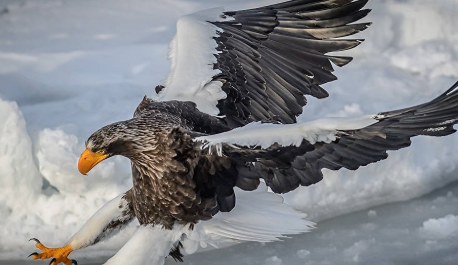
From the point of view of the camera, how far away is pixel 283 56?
4.04 meters

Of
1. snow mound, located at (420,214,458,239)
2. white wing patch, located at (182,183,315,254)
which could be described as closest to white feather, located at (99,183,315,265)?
white wing patch, located at (182,183,315,254)

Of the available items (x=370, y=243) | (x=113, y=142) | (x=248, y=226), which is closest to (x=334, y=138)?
(x=248, y=226)

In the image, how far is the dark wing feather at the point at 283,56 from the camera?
390 centimetres

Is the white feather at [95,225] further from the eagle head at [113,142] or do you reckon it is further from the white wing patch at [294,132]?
the white wing patch at [294,132]

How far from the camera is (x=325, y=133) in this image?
2.82 m

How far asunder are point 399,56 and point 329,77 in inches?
77.7

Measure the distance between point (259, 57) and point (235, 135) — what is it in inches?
45.7

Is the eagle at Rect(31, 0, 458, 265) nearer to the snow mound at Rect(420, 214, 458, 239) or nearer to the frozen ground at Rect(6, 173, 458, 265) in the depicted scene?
the frozen ground at Rect(6, 173, 458, 265)

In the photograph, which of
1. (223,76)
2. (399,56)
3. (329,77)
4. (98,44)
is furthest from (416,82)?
(98,44)

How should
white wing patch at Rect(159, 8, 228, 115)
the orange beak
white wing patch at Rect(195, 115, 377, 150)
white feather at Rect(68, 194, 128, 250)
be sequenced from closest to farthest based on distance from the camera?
white wing patch at Rect(195, 115, 377, 150) → the orange beak → white feather at Rect(68, 194, 128, 250) → white wing patch at Rect(159, 8, 228, 115)

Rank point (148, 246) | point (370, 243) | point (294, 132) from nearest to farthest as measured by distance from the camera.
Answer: point (294, 132), point (148, 246), point (370, 243)

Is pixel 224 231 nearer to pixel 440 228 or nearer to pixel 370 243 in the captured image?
pixel 370 243

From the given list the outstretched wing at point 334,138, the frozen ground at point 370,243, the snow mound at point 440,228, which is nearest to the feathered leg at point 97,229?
the frozen ground at point 370,243

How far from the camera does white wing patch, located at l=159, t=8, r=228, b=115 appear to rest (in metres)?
3.76
